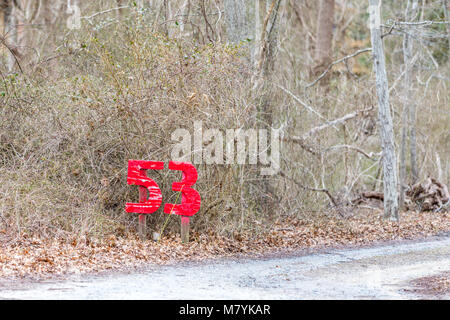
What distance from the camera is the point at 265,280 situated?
9227 millimetres

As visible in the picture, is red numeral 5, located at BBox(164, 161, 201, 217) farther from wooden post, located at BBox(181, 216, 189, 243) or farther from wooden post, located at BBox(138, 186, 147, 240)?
wooden post, located at BBox(138, 186, 147, 240)

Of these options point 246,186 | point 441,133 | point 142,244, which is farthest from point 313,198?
point 441,133

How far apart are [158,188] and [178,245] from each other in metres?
1.16

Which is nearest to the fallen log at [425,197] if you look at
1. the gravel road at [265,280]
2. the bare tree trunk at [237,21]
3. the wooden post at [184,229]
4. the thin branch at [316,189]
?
the thin branch at [316,189]

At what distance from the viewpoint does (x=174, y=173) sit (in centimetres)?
1262

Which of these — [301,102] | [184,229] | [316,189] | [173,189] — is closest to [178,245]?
[184,229]

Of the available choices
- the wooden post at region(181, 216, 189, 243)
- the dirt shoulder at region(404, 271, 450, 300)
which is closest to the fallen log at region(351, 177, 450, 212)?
the wooden post at region(181, 216, 189, 243)

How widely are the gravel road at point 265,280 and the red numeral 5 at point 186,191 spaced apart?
1.37m

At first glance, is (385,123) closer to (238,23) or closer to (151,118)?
(238,23)

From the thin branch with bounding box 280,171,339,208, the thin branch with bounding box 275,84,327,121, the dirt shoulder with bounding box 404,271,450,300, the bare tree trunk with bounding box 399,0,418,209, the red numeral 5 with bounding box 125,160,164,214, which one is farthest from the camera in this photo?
the bare tree trunk with bounding box 399,0,418,209

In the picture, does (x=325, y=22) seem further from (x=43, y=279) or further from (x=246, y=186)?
(x=43, y=279)

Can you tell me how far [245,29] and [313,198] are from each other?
4613mm

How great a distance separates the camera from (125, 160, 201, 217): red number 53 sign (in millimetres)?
11695
